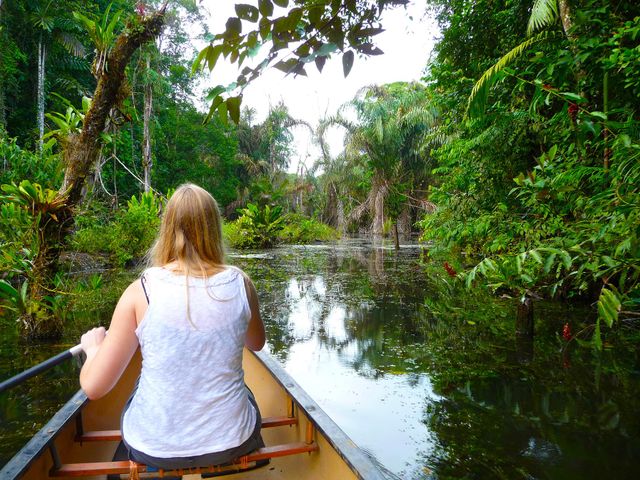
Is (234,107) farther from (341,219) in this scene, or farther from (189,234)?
(341,219)

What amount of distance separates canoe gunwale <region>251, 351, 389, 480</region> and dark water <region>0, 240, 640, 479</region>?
0.87 m

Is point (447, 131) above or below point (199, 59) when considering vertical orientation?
above

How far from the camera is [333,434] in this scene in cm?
177

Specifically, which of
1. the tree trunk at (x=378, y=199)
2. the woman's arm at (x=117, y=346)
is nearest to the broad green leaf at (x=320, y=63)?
the woman's arm at (x=117, y=346)

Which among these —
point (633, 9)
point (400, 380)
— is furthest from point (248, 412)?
point (633, 9)

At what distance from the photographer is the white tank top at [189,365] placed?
1329 mm

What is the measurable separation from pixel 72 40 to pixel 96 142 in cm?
1459

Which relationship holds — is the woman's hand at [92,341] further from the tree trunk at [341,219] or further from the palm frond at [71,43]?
the tree trunk at [341,219]

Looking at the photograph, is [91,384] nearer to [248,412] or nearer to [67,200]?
[248,412]

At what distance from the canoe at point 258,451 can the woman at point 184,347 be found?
0.29 feet

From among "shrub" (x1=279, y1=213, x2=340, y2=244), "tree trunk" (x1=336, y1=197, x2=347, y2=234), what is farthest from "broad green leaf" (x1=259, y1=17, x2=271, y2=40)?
"tree trunk" (x1=336, y1=197, x2=347, y2=234)

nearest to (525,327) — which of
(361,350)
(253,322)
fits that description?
(361,350)

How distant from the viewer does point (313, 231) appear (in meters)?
22.7

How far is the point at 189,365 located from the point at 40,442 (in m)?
0.84
